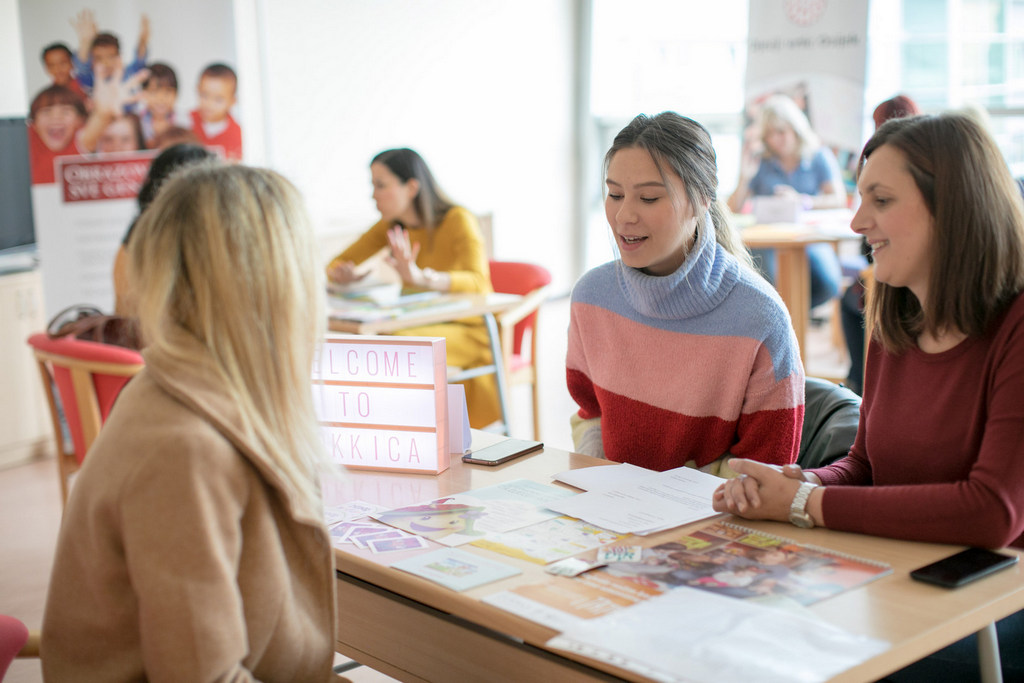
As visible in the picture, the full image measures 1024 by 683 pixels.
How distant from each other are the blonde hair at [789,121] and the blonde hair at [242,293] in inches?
198

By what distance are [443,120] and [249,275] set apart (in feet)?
18.5

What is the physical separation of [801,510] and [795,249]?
3.54 meters

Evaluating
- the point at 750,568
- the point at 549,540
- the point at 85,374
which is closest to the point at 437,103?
the point at 85,374

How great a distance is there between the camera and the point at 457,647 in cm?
147

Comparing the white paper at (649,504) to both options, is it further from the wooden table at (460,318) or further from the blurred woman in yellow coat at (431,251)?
the blurred woman in yellow coat at (431,251)

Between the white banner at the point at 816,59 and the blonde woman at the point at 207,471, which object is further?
the white banner at the point at 816,59

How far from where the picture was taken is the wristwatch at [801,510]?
1.47m

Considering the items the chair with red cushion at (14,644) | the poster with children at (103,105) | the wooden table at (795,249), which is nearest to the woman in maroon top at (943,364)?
the chair with red cushion at (14,644)

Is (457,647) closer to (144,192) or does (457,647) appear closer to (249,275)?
(249,275)

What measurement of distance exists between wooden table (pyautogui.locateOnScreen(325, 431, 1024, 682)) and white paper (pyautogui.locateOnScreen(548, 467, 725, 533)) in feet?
0.16

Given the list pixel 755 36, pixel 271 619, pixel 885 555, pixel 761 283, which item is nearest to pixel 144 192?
pixel 761 283

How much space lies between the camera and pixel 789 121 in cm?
577

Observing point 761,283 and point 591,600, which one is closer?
point 591,600

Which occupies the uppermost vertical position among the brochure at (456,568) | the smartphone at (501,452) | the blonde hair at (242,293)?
the blonde hair at (242,293)
